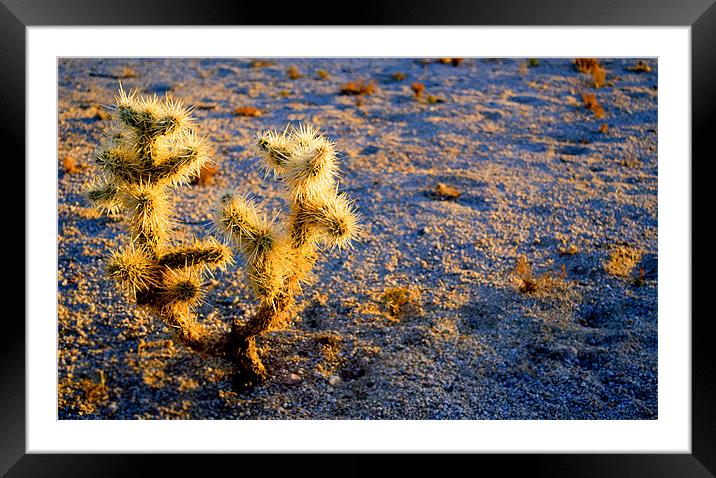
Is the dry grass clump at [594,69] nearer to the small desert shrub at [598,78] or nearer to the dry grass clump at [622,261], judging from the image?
the small desert shrub at [598,78]

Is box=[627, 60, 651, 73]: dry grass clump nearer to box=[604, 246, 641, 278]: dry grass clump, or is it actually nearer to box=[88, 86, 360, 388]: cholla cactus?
box=[604, 246, 641, 278]: dry grass clump

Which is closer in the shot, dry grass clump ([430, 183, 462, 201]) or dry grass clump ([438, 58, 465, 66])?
dry grass clump ([430, 183, 462, 201])

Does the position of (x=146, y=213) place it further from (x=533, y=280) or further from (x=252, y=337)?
(x=533, y=280)

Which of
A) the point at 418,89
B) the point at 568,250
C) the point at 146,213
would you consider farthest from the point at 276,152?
the point at 418,89

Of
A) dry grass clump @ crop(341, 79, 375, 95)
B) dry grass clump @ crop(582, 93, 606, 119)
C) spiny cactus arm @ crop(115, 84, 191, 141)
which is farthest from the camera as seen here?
dry grass clump @ crop(341, 79, 375, 95)

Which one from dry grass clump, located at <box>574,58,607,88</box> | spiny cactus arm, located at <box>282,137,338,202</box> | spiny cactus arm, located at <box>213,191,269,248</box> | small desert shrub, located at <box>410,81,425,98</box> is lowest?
spiny cactus arm, located at <box>213,191,269,248</box>

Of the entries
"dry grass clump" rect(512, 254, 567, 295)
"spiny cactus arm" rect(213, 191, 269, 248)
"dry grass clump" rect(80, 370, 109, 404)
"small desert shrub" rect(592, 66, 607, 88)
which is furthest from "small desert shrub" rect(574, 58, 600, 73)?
"dry grass clump" rect(80, 370, 109, 404)

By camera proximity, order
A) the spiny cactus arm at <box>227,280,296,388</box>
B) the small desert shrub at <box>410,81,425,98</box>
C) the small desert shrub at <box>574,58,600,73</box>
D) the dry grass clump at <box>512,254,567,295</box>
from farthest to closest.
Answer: the small desert shrub at <box>574,58,600,73</box>, the small desert shrub at <box>410,81,425,98</box>, the dry grass clump at <box>512,254,567,295</box>, the spiny cactus arm at <box>227,280,296,388</box>

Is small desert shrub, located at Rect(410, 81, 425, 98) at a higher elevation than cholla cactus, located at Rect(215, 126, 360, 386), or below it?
higher
